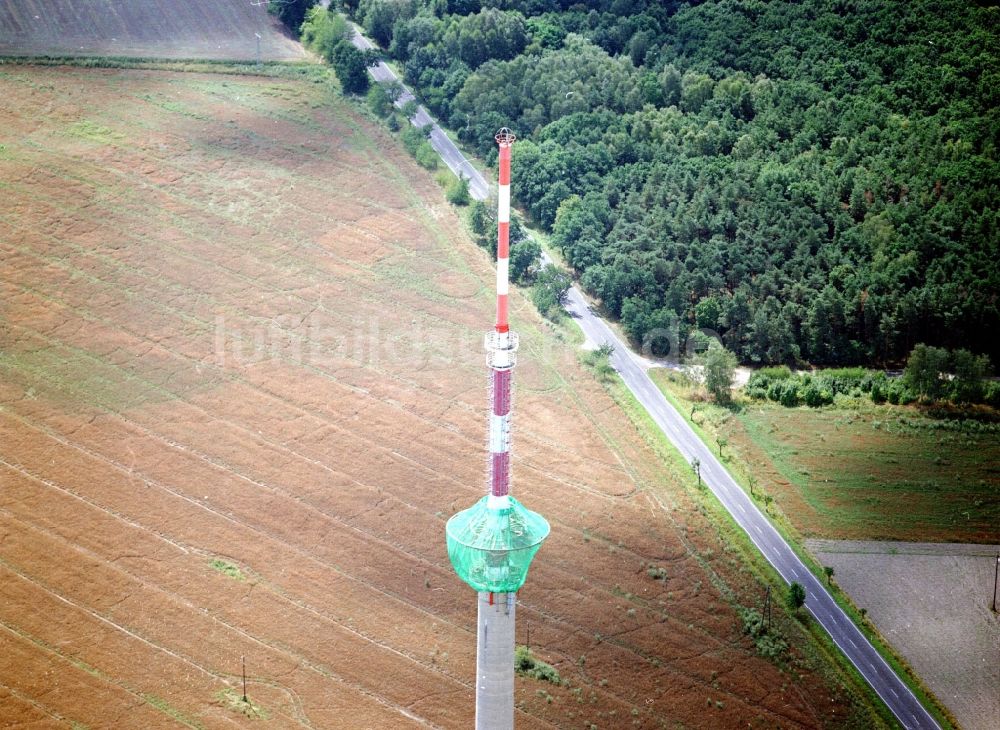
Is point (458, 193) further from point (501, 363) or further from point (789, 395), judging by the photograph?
point (501, 363)

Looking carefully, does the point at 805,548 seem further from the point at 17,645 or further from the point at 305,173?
the point at 305,173

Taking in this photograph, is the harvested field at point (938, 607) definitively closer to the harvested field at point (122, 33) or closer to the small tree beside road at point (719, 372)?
the small tree beside road at point (719, 372)

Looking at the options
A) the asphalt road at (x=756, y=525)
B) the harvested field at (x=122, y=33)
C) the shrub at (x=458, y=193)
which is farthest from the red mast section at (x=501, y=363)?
the harvested field at (x=122, y=33)

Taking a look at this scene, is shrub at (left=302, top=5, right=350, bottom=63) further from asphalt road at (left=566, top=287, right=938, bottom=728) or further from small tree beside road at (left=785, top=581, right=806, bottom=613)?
small tree beside road at (left=785, top=581, right=806, bottom=613)

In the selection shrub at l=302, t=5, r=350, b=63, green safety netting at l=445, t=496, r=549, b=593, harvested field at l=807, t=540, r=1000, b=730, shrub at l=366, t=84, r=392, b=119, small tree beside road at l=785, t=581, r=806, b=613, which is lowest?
harvested field at l=807, t=540, r=1000, b=730

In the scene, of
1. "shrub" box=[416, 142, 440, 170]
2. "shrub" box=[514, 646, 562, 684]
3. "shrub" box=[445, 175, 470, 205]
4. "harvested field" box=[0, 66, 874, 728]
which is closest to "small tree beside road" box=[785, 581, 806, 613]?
"harvested field" box=[0, 66, 874, 728]

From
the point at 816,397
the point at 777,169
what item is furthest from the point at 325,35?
the point at 816,397

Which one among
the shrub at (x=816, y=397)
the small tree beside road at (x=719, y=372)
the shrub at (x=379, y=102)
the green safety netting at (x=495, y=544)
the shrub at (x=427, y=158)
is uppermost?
the shrub at (x=379, y=102)
